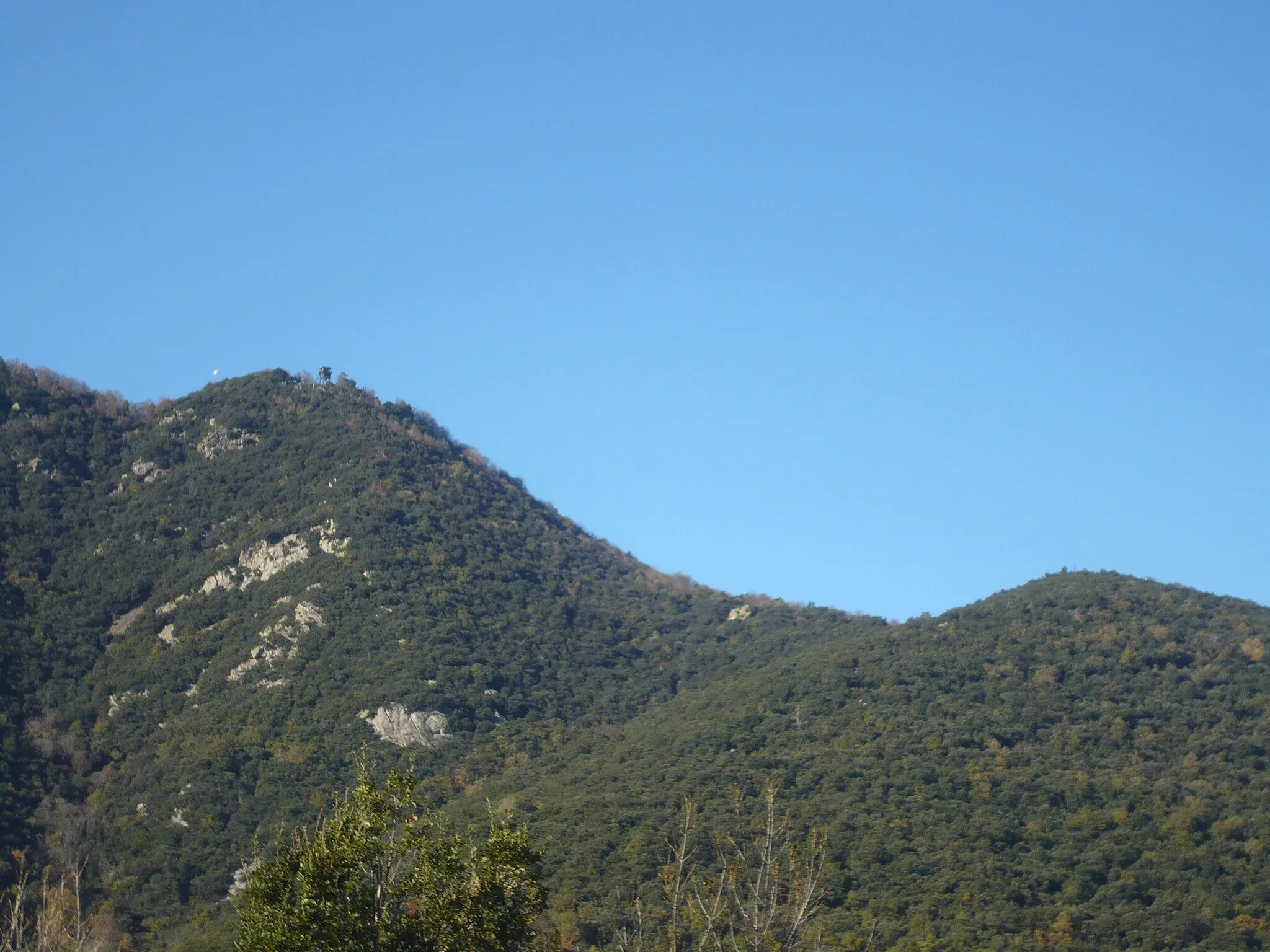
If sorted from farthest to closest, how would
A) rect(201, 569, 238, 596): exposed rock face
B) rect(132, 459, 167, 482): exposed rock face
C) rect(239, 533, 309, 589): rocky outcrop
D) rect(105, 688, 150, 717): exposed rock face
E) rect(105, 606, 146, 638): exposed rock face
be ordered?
rect(132, 459, 167, 482): exposed rock face, rect(239, 533, 309, 589): rocky outcrop, rect(201, 569, 238, 596): exposed rock face, rect(105, 606, 146, 638): exposed rock face, rect(105, 688, 150, 717): exposed rock face

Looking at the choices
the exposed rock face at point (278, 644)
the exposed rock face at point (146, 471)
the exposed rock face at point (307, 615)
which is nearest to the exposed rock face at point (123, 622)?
the exposed rock face at point (278, 644)

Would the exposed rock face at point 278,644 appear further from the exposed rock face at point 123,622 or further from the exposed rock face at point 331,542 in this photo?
the exposed rock face at point 123,622

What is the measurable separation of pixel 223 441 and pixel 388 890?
260 feet

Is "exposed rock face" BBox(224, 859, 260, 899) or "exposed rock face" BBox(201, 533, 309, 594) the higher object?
"exposed rock face" BBox(201, 533, 309, 594)

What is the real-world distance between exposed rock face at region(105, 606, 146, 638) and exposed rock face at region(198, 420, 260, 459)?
16858 mm

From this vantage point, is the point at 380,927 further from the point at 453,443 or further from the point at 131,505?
the point at 453,443

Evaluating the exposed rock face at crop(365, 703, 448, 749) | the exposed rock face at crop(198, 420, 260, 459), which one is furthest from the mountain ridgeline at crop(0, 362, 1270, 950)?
the exposed rock face at crop(198, 420, 260, 459)

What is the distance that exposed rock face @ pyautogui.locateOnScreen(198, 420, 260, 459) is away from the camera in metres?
95.4

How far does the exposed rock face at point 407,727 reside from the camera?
6769 cm

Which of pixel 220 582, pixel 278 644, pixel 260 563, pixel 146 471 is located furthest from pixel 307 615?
pixel 146 471

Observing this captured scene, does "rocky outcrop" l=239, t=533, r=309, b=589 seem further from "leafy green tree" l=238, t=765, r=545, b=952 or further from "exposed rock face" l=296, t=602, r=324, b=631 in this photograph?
"leafy green tree" l=238, t=765, r=545, b=952

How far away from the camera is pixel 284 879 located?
2175 cm

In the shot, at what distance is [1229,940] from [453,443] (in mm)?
72528

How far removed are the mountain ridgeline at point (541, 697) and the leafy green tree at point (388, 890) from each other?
18.4 metres
